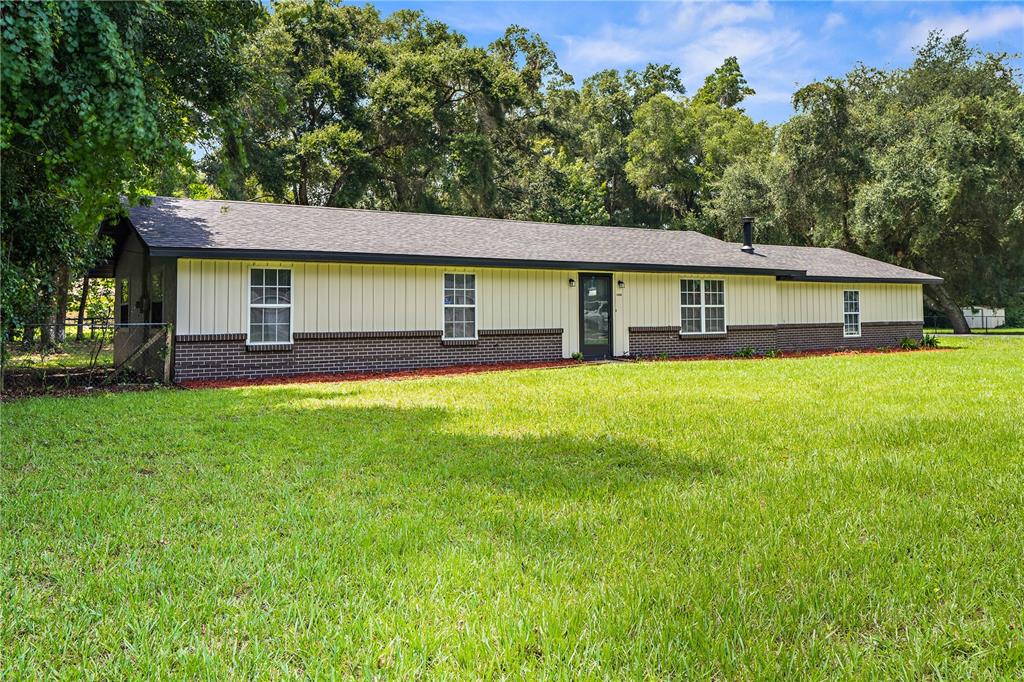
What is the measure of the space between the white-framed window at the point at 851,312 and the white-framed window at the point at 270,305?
16.9 meters

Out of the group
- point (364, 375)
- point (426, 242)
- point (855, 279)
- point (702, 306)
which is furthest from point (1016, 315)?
point (364, 375)

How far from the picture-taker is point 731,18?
1286 cm

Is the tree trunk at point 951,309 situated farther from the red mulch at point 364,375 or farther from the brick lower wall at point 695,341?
the red mulch at point 364,375

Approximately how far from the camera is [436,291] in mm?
13367

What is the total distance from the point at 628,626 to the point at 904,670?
892 millimetres

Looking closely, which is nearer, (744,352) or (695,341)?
(744,352)

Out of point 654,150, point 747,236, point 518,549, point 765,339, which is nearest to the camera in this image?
point 518,549

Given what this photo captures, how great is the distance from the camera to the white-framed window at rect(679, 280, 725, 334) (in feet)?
53.7

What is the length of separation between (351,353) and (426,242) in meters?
3.22

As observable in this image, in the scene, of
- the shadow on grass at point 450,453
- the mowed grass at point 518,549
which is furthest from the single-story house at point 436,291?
the mowed grass at point 518,549

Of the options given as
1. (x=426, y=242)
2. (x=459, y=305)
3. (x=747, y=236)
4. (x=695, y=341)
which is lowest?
(x=695, y=341)

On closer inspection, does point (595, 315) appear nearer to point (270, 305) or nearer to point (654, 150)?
point (270, 305)

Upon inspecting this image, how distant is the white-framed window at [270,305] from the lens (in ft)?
38.6

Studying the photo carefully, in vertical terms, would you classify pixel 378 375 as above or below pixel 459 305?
below
